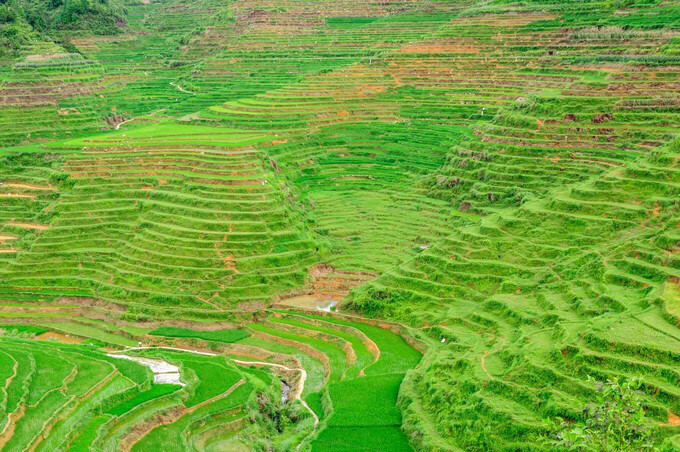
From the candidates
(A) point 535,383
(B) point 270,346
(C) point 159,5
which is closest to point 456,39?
(B) point 270,346

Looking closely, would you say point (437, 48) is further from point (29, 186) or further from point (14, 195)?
point (14, 195)

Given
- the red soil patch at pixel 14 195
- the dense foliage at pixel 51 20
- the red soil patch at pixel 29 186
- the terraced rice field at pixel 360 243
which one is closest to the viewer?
the terraced rice field at pixel 360 243

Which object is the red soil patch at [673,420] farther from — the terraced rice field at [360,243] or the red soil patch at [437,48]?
the red soil patch at [437,48]

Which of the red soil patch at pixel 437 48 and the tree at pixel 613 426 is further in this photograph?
the red soil patch at pixel 437 48

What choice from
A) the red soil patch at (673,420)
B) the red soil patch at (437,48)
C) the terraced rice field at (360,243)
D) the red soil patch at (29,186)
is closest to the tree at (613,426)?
the terraced rice field at (360,243)

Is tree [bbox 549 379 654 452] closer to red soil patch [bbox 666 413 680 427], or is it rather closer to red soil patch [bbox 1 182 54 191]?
red soil patch [bbox 666 413 680 427]

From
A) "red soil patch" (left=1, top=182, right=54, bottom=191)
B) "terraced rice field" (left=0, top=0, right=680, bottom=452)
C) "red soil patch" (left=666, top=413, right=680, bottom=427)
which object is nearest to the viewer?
"red soil patch" (left=666, top=413, right=680, bottom=427)

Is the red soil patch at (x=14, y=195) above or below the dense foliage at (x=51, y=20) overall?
below

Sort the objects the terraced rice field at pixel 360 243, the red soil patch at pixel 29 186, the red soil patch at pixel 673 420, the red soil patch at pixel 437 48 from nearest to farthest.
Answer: the red soil patch at pixel 673 420, the terraced rice field at pixel 360 243, the red soil patch at pixel 29 186, the red soil patch at pixel 437 48

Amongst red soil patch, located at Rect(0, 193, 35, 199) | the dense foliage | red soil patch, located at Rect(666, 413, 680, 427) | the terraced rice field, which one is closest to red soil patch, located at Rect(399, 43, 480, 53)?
the terraced rice field

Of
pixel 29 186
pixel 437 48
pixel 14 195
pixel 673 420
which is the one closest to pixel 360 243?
pixel 29 186
